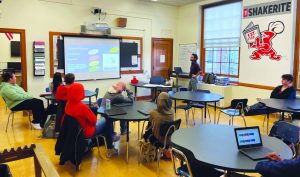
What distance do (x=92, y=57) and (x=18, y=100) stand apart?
2.76 metres

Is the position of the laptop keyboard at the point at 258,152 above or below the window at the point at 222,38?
below

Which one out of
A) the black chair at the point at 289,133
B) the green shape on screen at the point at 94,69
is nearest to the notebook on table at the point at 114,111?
the black chair at the point at 289,133

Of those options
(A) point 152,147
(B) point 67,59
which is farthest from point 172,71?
(A) point 152,147

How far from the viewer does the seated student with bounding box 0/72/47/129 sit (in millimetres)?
4918

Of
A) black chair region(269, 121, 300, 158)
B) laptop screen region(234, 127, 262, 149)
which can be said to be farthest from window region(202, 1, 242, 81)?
A: laptop screen region(234, 127, 262, 149)

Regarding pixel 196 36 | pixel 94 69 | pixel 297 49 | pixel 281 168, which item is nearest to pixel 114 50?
pixel 94 69

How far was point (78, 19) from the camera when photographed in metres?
7.00

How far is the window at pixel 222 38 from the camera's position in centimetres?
723

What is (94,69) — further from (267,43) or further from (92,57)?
(267,43)

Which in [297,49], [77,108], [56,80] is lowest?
[77,108]

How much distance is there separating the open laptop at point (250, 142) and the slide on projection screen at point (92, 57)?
566 centimetres

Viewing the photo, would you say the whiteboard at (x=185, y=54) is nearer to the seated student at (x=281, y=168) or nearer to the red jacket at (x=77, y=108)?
the red jacket at (x=77, y=108)

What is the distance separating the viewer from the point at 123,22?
7.65 m

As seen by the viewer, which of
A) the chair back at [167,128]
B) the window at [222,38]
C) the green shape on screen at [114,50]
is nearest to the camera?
the chair back at [167,128]
